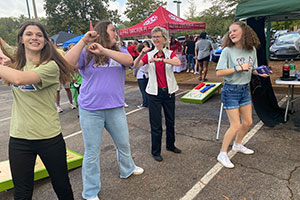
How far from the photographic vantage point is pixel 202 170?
10.1ft

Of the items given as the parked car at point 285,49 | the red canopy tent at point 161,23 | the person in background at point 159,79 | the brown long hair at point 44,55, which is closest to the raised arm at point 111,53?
the brown long hair at point 44,55

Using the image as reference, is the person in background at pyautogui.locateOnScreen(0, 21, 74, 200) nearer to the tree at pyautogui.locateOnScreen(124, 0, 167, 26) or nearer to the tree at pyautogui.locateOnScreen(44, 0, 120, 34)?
the tree at pyautogui.locateOnScreen(124, 0, 167, 26)

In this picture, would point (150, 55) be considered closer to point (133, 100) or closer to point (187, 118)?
point (187, 118)

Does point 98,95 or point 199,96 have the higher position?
point 98,95

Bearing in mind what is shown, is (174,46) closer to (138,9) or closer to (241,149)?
(241,149)

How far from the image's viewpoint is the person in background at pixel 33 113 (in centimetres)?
177

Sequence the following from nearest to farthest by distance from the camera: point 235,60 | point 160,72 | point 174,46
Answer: point 235,60
point 160,72
point 174,46

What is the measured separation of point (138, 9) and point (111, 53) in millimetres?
29465

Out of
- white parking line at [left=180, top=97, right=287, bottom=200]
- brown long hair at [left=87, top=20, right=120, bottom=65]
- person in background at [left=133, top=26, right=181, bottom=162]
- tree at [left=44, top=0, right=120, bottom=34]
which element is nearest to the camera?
brown long hair at [left=87, top=20, right=120, bottom=65]

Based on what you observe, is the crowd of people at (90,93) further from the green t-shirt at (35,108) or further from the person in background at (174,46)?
the person in background at (174,46)

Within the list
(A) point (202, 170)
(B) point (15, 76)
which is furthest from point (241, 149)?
(B) point (15, 76)

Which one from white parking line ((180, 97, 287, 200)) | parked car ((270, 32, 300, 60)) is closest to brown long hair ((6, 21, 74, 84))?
white parking line ((180, 97, 287, 200))

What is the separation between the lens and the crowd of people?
1.78 metres

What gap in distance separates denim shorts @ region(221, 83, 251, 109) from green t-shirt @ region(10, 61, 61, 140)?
2190 millimetres
